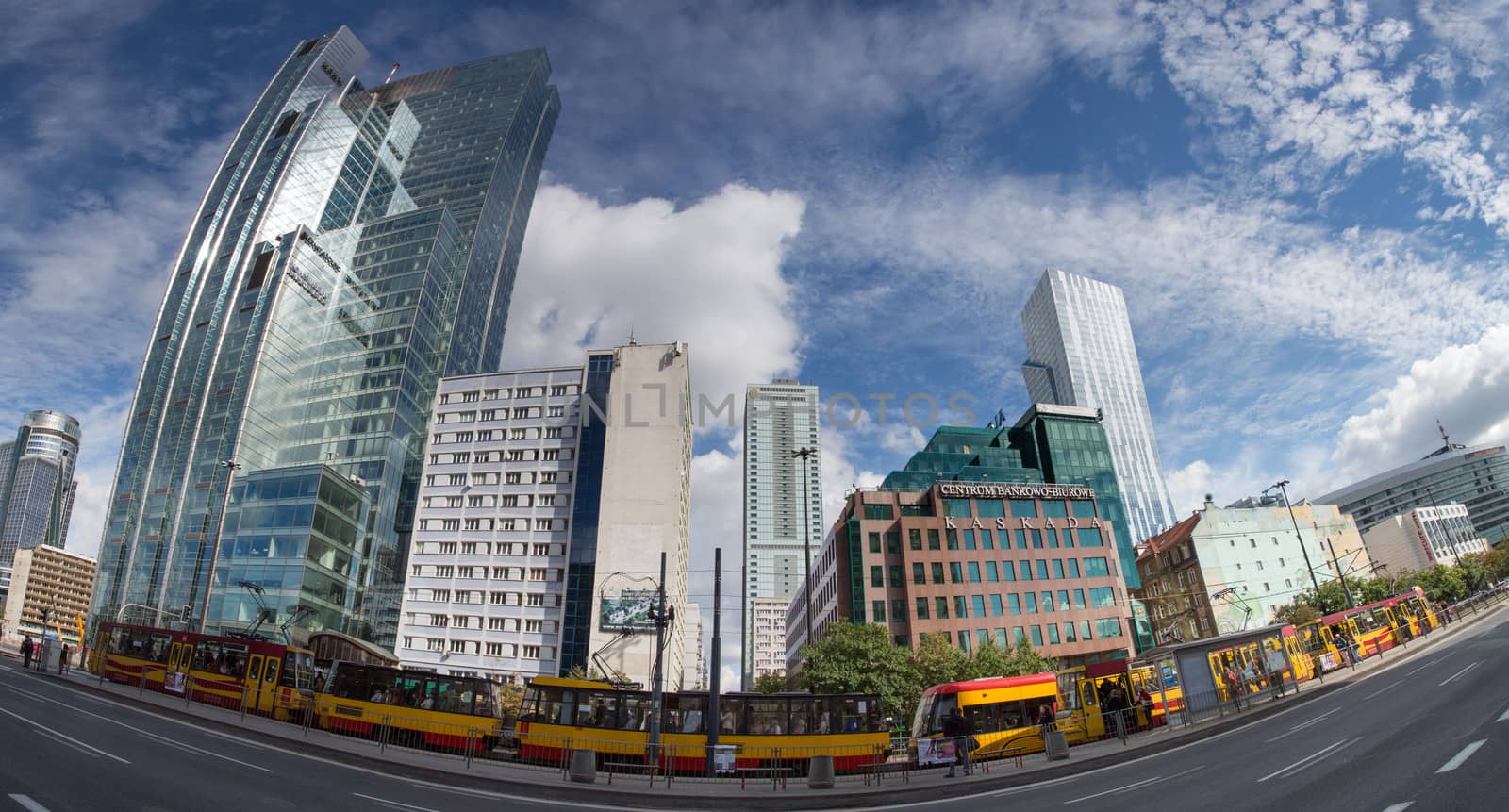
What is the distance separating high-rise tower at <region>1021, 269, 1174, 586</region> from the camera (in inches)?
6644

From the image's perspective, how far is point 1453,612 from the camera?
154 feet

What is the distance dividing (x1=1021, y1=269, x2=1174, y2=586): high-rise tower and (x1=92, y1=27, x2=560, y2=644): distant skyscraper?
491 ft

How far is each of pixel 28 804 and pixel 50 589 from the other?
250565mm

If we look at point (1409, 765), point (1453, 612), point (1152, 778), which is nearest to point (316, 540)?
point (1152, 778)

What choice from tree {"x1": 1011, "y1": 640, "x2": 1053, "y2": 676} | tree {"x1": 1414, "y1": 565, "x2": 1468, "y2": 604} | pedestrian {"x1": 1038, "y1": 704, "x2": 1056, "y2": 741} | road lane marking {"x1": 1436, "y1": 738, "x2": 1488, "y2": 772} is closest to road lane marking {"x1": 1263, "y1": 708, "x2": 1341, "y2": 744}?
road lane marking {"x1": 1436, "y1": 738, "x2": 1488, "y2": 772}

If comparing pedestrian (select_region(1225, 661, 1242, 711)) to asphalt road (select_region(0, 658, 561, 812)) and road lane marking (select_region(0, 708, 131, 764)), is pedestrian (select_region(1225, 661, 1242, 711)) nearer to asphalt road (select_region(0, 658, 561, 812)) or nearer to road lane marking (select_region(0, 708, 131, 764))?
asphalt road (select_region(0, 658, 561, 812))

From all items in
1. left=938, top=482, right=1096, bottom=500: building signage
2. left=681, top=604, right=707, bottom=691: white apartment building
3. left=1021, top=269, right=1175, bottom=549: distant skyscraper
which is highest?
left=1021, top=269, right=1175, bottom=549: distant skyscraper

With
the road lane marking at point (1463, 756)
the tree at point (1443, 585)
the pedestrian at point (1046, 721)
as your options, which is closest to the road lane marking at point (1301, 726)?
the road lane marking at point (1463, 756)

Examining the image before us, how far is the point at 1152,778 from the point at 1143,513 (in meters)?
173

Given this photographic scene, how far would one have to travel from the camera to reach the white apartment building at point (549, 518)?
68.9 metres

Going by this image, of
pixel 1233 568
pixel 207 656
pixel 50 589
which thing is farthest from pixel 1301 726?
pixel 50 589

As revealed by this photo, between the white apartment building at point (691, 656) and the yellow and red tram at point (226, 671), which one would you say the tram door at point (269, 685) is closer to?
the yellow and red tram at point (226, 671)

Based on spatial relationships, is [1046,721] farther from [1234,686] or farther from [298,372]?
[298,372]

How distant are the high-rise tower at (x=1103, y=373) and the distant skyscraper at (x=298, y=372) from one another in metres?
150
